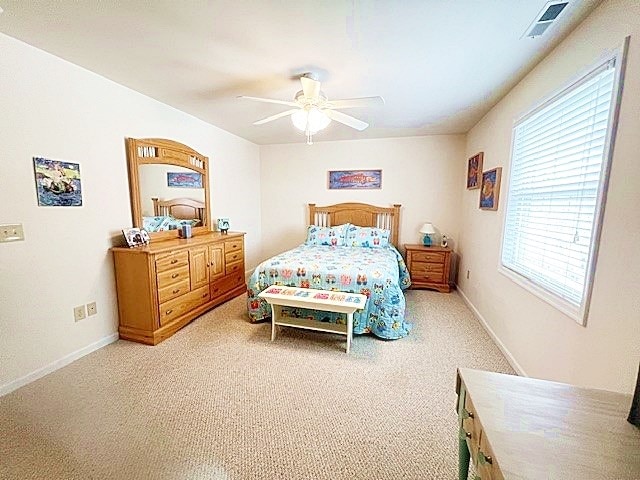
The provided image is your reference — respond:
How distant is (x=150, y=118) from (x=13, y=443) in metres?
2.84

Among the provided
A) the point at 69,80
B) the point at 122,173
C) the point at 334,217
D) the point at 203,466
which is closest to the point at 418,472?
the point at 203,466

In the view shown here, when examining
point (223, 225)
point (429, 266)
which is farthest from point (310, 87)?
point (429, 266)

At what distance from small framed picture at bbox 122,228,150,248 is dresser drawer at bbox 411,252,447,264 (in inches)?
140

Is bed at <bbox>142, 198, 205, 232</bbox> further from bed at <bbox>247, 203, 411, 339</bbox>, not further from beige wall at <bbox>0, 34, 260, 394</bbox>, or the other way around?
bed at <bbox>247, 203, 411, 339</bbox>

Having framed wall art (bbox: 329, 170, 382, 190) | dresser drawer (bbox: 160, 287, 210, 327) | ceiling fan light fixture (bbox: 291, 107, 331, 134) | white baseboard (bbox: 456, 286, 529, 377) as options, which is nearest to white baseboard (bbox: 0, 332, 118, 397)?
dresser drawer (bbox: 160, 287, 210, 327)

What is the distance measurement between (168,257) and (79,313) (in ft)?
2.67

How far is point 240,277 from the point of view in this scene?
162 inches

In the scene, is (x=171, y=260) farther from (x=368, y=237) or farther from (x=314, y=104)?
(x=368, y=237)

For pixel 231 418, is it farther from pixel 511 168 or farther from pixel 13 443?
pixel 511 168

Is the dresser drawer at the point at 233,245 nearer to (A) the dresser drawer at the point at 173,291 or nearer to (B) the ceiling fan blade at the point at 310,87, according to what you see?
(A) the dresser drawer at the point at 173,291

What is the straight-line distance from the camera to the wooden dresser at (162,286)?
8.51ft

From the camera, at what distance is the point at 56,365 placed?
222 centimetres

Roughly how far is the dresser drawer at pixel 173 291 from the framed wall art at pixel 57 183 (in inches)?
39.9

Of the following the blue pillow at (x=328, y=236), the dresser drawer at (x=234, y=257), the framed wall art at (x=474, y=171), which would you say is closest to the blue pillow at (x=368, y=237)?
the blue pillow at (x=328, y=236)
